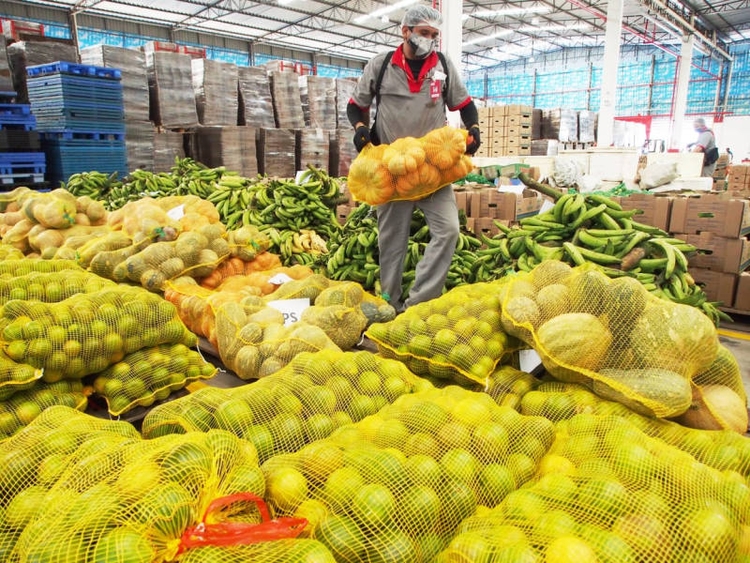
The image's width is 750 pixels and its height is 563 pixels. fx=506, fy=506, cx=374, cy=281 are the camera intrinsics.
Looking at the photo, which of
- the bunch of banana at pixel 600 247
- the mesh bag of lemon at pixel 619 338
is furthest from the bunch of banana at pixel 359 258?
the mesh bag of lemon at pixel 619 338

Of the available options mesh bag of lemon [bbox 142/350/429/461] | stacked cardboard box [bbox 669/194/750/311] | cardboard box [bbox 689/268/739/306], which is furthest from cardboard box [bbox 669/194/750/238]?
mesh bag of lemon [bbox 142/350/429/461]

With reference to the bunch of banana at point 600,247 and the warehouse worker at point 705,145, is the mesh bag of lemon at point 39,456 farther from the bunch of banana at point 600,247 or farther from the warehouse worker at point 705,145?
the warehouse worker at point 705,145

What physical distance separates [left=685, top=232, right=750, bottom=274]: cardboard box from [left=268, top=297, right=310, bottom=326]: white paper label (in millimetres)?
4259

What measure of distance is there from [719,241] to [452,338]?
14.1 ft

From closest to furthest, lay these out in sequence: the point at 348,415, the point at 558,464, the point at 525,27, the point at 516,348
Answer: the point at 558,464 < the point at 348,415 < the point at 516,348 < the point at 525,27

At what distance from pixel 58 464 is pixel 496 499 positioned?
1.18 m

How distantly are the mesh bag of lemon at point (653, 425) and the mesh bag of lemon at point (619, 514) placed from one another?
23 centimetres

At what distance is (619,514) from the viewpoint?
1.20 metres

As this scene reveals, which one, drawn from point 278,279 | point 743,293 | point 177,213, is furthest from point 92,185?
point 743,293

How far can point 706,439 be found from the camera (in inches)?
67.6

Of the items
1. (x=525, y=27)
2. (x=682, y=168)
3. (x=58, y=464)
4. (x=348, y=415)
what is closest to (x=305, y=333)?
(x=348, y=415)

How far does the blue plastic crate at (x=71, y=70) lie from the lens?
8250 millimetres

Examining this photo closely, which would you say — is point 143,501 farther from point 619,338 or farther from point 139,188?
point 139,188

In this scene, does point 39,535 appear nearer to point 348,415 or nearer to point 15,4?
point 348,415
